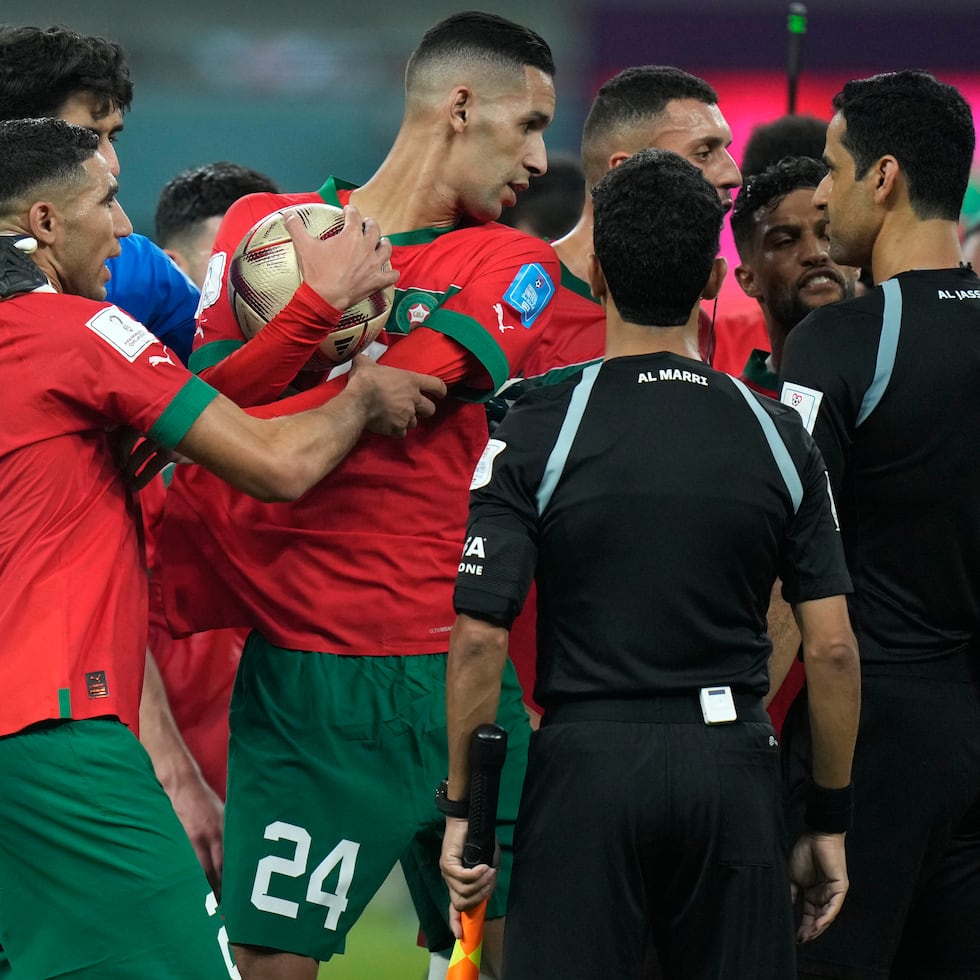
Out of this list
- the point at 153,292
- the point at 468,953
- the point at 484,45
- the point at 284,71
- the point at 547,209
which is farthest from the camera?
the point at 284,71

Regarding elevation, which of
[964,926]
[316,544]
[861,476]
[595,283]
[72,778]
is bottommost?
[964,926]

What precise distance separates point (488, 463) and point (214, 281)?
3.58 feet

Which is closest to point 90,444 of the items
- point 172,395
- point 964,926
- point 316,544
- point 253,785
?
point 172,395

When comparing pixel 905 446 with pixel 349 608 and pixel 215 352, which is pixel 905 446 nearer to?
pixel 349 608

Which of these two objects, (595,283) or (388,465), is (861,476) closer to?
(595,283)

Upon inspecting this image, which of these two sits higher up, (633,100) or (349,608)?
(633,100)

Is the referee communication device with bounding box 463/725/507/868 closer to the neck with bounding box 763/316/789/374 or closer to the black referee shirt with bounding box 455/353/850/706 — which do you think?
the black referee shirt with bounding box 455/353/850/706

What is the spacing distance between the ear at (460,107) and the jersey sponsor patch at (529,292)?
440 millimetres

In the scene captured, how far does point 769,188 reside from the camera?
4.59 metres

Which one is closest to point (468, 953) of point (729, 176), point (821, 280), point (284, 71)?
point (821, 280)

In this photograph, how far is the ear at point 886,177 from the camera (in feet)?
11.2

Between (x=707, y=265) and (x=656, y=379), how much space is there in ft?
0.84

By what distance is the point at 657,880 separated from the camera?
9.26 ft

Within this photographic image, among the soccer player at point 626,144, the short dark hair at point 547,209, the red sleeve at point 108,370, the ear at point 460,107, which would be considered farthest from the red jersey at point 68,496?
the short dark hair at point 547,209
